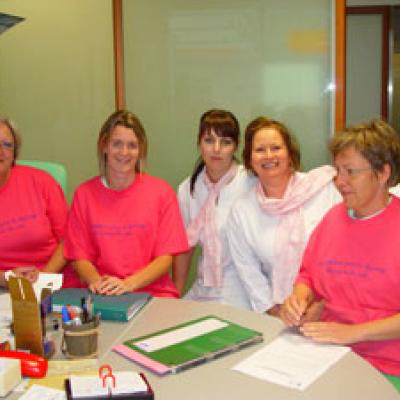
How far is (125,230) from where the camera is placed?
2.27 m

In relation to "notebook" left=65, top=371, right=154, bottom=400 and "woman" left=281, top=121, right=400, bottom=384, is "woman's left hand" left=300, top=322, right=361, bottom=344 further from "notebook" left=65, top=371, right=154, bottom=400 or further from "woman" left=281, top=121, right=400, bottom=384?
"notebook" left=65, top=371, right=154, bottom=400

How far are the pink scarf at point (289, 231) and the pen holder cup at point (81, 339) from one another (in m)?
1.12

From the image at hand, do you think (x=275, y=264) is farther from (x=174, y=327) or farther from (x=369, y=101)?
(x=369, y=101)

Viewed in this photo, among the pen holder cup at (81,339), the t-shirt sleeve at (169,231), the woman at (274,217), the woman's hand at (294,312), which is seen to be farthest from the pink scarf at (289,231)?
the pen holder cup at (81,339)

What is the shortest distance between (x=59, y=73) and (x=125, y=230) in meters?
1.69

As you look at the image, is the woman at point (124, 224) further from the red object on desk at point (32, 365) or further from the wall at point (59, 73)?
the wall at point (59, 73)

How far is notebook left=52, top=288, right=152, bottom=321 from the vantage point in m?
1.67

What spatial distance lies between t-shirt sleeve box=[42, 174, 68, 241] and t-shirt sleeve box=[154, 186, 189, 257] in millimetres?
496

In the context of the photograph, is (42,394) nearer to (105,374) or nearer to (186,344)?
(105,374)

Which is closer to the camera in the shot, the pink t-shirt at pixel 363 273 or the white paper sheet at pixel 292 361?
the white paper sheet at pixel 292 361

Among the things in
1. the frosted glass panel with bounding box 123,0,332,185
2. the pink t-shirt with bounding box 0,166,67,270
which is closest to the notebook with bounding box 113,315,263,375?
the pink t-shirt with bounding box 0,166,67,270

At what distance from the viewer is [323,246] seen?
5.99 feet

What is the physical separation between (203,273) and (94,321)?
1245 mm

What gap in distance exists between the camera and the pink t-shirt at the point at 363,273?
1668mm
